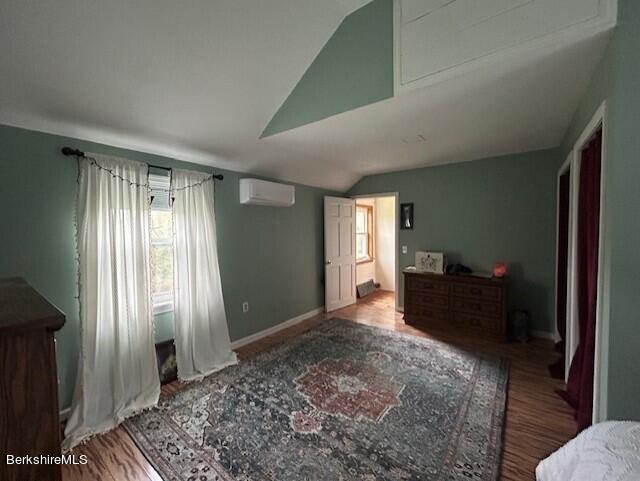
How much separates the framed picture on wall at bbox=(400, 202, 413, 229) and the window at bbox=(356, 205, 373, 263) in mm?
1638

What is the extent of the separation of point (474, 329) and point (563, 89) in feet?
8.94

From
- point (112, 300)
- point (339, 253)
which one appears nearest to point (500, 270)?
point (339, 253)

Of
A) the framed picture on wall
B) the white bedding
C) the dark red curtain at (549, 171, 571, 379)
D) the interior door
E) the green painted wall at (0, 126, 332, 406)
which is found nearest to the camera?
the white bedding

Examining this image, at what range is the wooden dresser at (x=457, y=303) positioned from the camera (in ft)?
11.2

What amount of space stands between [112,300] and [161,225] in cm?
80

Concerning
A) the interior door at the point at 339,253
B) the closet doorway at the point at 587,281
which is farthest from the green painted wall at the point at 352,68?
the interior door at the point at 339,253

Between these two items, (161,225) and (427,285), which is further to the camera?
(427,285)

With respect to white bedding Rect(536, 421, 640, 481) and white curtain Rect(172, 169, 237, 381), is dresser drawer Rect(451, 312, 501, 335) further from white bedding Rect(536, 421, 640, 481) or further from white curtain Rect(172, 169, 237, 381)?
white curtain Rect(172, 169, 237, 381)

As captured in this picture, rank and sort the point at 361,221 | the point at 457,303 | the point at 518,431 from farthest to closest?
the point at 361,221
the point at 457,303
the point at 518,431

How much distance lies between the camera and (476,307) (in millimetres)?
3561

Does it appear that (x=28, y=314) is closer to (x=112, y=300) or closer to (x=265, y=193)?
(x=112, y=300)

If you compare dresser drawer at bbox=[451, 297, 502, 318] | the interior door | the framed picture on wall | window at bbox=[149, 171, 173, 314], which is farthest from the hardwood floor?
the framed picture on wall

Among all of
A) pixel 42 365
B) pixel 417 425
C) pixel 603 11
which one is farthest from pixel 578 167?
pixel 42 365

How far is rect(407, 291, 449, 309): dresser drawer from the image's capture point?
12.5 feet
